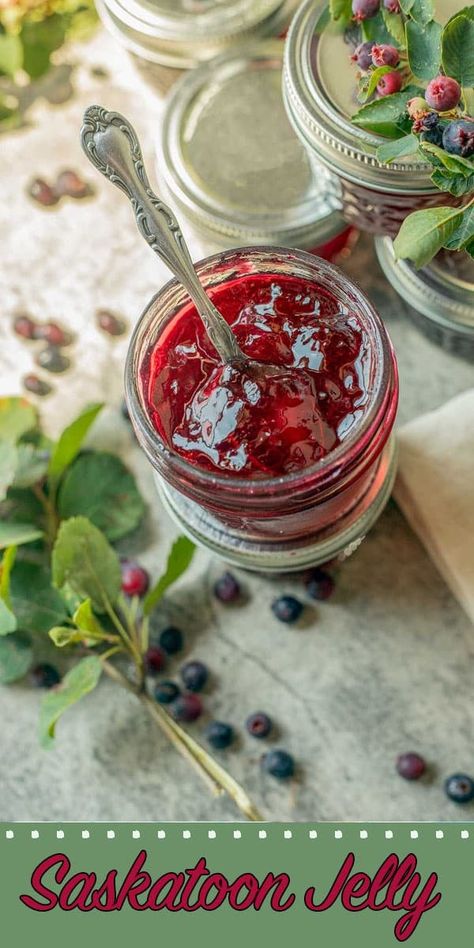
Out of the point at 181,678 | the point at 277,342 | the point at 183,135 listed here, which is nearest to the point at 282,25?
the point at 183,135

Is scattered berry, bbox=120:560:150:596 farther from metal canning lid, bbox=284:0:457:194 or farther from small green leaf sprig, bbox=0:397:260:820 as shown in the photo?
metal canning lid, bbox=284:0:457:194

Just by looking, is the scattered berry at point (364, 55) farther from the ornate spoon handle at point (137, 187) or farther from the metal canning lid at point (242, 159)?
the ornate spoon handle at point (137, 187)

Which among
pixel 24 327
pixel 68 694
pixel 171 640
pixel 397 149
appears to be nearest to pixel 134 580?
pixel 171 640

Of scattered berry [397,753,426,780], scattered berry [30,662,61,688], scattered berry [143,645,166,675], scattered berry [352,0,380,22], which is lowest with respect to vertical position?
scattered berry [397,753,426,780]

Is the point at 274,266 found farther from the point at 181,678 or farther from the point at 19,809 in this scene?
the point at 19,809

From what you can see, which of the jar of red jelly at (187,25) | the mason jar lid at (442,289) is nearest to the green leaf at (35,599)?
the mason jar lid at (442,289)

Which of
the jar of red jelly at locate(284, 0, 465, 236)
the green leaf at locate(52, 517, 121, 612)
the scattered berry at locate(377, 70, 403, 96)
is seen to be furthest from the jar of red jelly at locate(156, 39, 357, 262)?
the green leaf at locate(52, 517, 121, 612)
